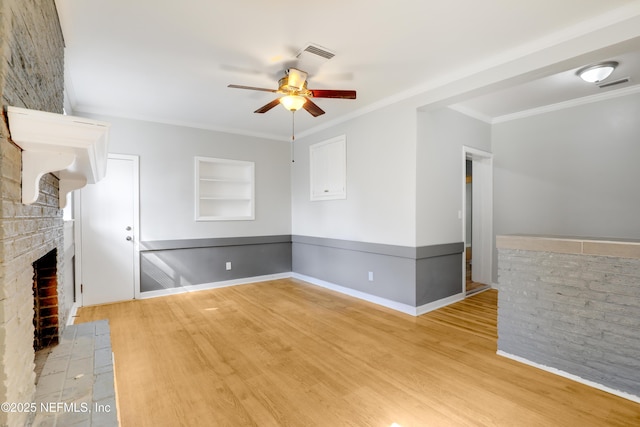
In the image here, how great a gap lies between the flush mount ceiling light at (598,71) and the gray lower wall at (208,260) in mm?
4760

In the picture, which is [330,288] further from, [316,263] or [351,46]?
[351,46]

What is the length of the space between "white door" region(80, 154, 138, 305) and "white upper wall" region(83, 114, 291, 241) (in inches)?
6.0

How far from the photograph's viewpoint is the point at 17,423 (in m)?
1.05

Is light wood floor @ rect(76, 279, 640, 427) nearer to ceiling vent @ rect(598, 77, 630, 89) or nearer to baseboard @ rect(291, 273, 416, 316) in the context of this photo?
baseboard @ rect(291, 273, 416, 316)

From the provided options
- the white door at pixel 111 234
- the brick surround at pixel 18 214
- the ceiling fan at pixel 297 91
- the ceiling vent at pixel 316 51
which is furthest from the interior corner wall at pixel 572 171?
the white door at pixel 111 234

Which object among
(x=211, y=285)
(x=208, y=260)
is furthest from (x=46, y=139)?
(x=211, y=285)

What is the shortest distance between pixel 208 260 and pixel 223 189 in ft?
4.23

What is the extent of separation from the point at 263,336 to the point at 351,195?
237cm

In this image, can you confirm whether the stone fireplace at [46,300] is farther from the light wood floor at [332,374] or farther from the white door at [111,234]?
the white door at [111,234]

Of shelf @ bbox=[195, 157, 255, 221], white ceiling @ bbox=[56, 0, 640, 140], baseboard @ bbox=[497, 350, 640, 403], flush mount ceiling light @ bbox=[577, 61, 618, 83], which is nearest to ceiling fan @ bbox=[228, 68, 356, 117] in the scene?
white ceiling @ bbox=[56, 0, 640, 140]

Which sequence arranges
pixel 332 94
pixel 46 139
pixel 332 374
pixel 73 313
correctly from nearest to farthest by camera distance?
pixel 46 139 < pixel 332 374 < pixel 332 94 < pixel 73 313

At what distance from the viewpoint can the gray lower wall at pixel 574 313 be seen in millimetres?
2078

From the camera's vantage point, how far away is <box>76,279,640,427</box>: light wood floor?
6.30 feet

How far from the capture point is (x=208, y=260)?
507 cm
